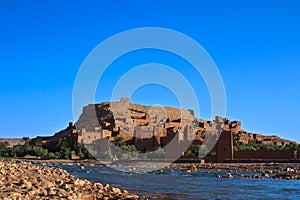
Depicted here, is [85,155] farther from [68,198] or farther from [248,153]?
[68,198]

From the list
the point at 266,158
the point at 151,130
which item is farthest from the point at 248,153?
the point at 151,130

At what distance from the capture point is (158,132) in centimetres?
7169

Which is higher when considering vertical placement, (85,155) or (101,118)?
(101,118)

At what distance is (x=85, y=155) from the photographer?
6569 cm

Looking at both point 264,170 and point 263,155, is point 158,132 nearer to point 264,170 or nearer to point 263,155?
point 263,155

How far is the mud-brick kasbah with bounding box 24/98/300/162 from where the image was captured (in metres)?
51.8

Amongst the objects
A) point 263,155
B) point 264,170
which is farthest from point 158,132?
point 264,170

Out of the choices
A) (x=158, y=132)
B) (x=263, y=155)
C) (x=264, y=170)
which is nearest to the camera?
(x=264, y=170)

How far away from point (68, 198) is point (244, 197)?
23.8 ft

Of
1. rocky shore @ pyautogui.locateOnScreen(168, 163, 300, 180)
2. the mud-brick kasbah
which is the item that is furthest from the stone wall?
rocky shore @ pyautogui.locateOnScreen(168, 163, 300, 180)

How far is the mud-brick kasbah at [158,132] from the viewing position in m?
51.8

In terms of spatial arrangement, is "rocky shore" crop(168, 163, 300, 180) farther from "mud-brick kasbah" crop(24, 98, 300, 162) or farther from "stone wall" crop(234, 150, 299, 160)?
"mud-brick kasbah" crop(24, 98, 300, 162)

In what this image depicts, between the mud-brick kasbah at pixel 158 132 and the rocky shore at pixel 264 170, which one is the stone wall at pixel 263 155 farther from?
the rocky shore at pixel 264 170

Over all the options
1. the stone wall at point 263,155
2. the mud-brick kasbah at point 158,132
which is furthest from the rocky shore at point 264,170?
the mud-brick kasbah at point 158,132
